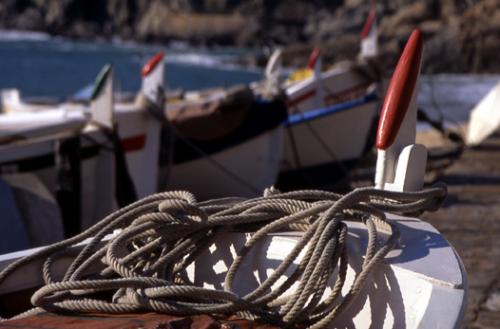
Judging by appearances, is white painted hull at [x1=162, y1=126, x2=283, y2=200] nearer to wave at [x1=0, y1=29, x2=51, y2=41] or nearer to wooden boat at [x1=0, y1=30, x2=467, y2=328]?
wooden boat at [x1=0, y1=30, x2=467, y2=328]

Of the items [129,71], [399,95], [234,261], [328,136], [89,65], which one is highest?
[399,95]

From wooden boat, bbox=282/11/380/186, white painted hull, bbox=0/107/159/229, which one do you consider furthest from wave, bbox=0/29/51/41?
white painted hull, bbox=0/107/159/229

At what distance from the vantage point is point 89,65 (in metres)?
50.5

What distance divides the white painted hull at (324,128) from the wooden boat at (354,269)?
7025 mm

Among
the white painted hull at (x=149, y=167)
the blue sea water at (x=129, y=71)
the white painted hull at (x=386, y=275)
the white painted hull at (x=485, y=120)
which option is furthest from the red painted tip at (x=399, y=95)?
the blue sea water at (x=129, y=71)

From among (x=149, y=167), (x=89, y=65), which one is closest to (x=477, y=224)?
(x=149, y=167)

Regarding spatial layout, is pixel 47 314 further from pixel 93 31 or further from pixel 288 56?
pixel 93 31

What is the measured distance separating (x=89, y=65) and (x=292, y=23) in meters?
25.1

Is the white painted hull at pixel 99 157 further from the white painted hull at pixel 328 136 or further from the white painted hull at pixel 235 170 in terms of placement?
the white painted hull at pixel 328 136

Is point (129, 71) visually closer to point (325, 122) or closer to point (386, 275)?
point (325, 122)

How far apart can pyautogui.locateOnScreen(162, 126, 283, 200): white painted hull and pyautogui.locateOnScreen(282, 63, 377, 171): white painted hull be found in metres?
0.87

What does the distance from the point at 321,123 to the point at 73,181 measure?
14.1 ft

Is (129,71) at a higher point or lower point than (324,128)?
lower

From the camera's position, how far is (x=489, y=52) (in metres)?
39.9
